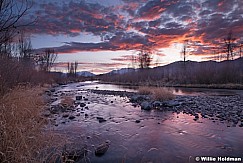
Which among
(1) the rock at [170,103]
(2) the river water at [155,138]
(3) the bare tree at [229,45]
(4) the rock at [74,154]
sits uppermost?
(3) the bare tree at [229,45]

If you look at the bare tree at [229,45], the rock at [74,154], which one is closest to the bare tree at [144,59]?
the bare tree at [229,45]

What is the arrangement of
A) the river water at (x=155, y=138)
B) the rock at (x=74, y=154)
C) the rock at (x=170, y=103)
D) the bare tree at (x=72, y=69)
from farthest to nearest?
1. the bare tree at (x=72, y=69)
2. the rock at (x=170, y=103)
3. the river water at (x=155, y=138)
4. the rock at (x=74, y=154)

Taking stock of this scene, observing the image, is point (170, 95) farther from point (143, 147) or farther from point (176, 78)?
point (176, 78)

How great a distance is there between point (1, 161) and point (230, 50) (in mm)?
42124

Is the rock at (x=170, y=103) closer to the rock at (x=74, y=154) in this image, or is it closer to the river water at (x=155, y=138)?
the river water at (x=155, y=138)

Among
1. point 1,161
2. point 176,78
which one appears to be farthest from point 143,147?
point 176,78

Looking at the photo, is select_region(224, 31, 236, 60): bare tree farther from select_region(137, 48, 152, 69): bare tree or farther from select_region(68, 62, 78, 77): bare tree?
select_region(68, 62, 78, 77): bare tree

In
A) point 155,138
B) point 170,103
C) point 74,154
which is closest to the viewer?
point 74,154

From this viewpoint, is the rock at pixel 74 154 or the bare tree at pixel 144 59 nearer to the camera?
the rock at pixel 74 154

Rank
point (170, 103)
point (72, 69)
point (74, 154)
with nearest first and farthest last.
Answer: point (74, 154) < point (170, 103) < point (72, 69)

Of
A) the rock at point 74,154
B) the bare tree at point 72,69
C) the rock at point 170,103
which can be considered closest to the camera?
the rock at point 74,154

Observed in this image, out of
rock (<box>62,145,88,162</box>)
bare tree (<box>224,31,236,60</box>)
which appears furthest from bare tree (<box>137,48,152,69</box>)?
rock (<box>62,145,88,162</box>)

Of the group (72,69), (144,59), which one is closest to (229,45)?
(144,59)

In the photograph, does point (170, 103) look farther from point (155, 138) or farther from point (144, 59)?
point (144, 59)
